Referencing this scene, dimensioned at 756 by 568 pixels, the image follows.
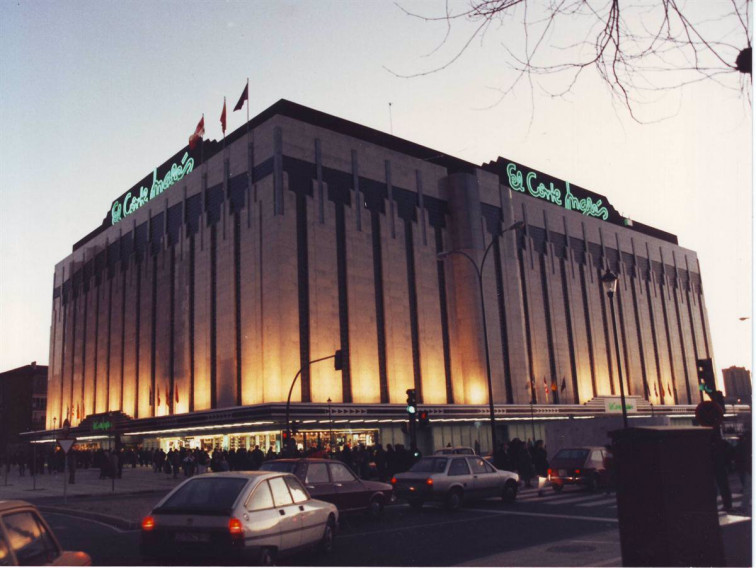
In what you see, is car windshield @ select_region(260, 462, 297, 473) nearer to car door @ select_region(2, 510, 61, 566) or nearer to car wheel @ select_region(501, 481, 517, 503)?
car wheel @ select_region(501, 481, 517, 503)

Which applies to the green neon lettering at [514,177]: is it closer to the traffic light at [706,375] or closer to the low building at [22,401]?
the traffic light at [706,375]

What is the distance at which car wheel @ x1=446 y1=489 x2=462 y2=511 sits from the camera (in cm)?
1644

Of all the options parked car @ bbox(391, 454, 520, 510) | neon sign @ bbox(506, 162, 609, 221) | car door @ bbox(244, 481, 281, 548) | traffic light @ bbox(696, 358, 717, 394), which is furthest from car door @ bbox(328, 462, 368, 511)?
neon sign @ bbox(506, 162, 609, 221)

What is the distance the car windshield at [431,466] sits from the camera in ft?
55.8

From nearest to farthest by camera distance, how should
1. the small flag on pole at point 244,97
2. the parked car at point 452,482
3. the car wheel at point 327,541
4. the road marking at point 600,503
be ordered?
the car wheel at point 327,541 → the parked car at point 452,482 → the road marking at point 600,503 → the small flag on pole at point 244,97

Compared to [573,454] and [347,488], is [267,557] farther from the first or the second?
[573,454]

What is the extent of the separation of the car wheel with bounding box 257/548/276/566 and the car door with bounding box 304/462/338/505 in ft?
16.4

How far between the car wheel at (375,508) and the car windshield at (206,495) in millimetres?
6596

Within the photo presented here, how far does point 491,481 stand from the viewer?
17.9 meters

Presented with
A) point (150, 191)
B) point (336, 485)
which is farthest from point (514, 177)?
point (336, 485)

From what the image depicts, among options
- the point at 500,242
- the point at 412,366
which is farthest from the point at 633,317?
the point at 412,366

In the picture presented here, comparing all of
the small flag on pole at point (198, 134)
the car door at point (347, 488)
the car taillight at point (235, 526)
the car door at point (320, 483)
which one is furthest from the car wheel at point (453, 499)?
the small flag on pole at point (198, 134)

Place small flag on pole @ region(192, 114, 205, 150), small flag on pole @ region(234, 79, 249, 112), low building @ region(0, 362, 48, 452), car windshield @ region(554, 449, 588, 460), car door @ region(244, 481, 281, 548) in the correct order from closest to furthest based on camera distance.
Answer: car door @ region(244, 481, 281, 548) → car windshield @ region(554, 449, 588, 460) → small flag on pole @ region(234, 79, 249, 112) → small flag on pole @ region(192, 114, 205, 150) → low building @ region(0, 362, 48, 452)

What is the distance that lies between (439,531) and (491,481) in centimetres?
546
